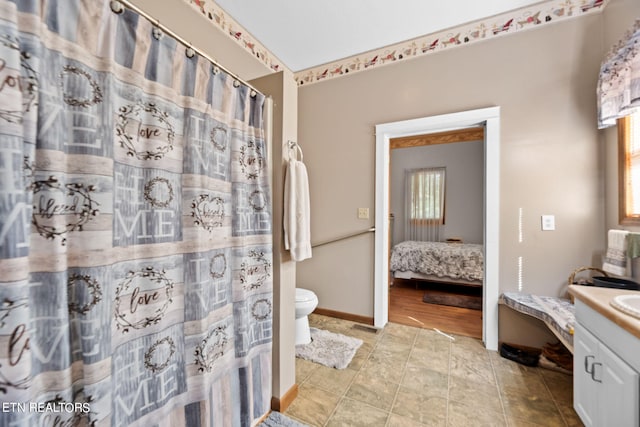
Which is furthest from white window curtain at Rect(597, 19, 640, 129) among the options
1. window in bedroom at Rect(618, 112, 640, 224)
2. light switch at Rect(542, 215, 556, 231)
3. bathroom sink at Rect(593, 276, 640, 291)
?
bathroom sink at Rect(593, 276, 640, 291)

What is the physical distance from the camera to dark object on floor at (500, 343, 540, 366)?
6.08 ft

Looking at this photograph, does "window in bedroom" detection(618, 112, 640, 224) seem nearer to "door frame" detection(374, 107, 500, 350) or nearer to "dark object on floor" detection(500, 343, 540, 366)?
"door frame" detection(374, 107, 500, 350)

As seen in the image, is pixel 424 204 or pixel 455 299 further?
pixel 424 204

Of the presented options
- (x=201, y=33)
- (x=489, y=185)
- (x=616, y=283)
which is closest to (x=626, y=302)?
(x=616, y=283)

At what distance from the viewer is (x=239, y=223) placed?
1216mm

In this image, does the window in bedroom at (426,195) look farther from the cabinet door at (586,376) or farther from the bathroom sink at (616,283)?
the cabinet door at (586,376)

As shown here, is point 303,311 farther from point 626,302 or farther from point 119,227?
point 626,302

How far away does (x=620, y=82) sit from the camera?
4.89ft

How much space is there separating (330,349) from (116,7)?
233 cm

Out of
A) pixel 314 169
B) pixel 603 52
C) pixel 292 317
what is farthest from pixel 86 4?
pixel 603 52

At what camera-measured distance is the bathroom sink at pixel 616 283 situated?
1.49 metres

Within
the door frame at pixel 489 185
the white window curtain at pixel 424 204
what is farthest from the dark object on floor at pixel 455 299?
the white window curtain at pixel 424 204

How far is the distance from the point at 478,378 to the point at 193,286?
6.49ft

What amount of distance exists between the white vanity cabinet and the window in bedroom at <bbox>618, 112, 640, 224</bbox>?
885 mm
